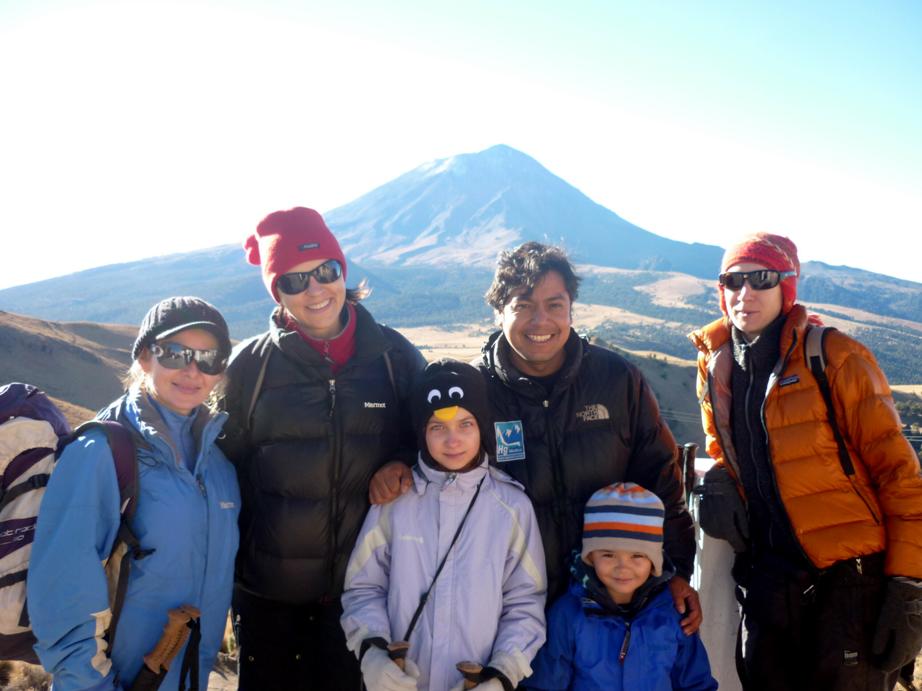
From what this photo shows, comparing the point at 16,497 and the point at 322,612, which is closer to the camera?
the point at 16,497

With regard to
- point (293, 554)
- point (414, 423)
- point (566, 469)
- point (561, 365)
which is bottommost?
point (293, 554)

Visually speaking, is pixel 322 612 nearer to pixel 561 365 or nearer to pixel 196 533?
pixel 196 533

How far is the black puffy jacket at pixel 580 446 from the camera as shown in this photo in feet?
10.0

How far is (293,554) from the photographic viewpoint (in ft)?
9.99

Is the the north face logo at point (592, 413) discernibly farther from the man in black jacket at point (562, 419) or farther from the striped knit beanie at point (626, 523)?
the striped knit beanie at point (626, 523)

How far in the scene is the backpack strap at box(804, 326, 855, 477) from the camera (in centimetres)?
294

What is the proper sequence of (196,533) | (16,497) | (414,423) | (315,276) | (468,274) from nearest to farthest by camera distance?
(16,497) < (196,533) < (414,423) < (315,276) < (468,274)

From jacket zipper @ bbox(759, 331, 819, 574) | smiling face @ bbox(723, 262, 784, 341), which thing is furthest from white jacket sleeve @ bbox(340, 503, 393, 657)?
smiling face @ bbox(723, 262, 784, 341)

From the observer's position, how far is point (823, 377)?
9.76 ft

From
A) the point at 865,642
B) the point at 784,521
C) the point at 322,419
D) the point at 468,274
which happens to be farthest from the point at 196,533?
the point at 468,274

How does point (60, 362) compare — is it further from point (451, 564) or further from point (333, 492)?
point (451, 564)

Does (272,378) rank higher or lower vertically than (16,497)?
higher

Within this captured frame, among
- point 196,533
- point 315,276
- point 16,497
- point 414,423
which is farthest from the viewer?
point 315,276

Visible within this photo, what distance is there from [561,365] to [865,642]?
1739 mm
